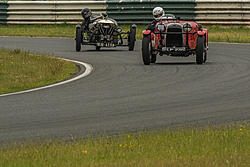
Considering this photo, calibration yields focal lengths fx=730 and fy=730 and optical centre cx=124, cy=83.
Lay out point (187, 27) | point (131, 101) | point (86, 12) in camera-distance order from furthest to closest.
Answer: point (86, 12) < point (187, 27) < point (131, 101)

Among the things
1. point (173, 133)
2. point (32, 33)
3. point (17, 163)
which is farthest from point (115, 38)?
point (17, 163)

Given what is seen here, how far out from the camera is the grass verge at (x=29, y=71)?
13.0m

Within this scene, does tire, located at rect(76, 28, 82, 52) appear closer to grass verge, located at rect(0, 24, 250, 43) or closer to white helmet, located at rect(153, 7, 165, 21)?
white helmet, located at rect(153, 7, 165, 21)

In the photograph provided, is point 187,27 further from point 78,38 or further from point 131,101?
point 131,101

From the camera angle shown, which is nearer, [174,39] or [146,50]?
[146,50]

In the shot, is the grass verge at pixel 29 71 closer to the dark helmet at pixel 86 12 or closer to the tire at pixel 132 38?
the dark helmet at pixel 86 12

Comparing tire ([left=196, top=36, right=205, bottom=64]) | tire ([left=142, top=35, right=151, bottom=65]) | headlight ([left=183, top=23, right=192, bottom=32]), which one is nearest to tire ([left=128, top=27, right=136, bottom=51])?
headlight ([left=183, top=23, right=192, bottom=32])

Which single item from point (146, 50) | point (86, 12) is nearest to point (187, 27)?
point (146, 50)

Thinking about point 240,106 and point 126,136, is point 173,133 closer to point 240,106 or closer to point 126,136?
point 126,136

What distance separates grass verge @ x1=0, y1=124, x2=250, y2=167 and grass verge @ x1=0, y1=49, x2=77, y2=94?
4.85 m

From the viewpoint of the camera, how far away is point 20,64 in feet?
53.0

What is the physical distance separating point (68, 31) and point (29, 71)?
15.4 m

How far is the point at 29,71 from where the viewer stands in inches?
592

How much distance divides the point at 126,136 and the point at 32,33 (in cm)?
2191
